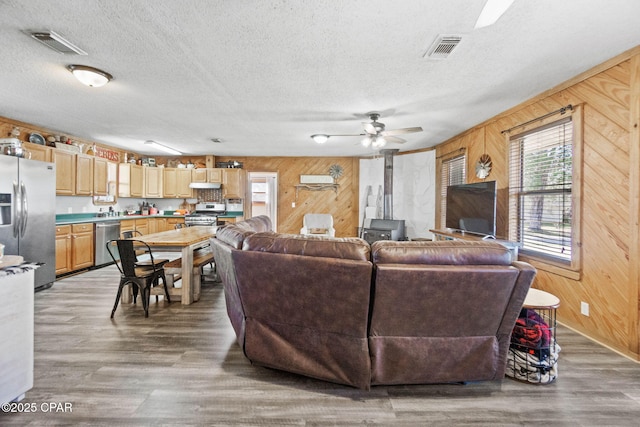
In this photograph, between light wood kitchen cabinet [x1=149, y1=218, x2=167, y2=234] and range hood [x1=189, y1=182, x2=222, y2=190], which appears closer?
light wood kitchen cabinet [x1=149, y1=218, x2=167, y2=234]

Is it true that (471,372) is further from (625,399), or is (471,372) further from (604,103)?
A: (604,103)

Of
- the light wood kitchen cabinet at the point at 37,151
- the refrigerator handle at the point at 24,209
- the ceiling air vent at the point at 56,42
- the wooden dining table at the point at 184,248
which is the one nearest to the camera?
the ceiling air vent at the point at 56,42

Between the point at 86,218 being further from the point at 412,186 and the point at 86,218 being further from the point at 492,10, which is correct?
the point at 492,10

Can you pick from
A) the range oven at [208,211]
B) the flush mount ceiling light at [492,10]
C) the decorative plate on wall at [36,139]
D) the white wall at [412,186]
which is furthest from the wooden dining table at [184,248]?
the white wall at [412,186]

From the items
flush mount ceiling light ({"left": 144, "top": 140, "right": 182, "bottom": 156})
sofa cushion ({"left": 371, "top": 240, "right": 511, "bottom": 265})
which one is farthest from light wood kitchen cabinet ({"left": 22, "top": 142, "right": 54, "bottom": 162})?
sofa cushion ({"left": 371, "top": 240, "right": 511, "bottom": 265})

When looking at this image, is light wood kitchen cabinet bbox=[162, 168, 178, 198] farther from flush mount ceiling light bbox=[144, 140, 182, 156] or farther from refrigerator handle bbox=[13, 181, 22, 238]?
refrigerator handle bbox=[13, 181, 22, 238]

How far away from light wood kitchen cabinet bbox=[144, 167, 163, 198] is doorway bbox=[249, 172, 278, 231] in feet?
6.84

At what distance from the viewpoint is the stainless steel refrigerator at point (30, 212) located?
3.59 meters

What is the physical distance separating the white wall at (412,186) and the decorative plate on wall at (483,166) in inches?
61.5

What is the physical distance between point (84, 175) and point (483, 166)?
6627mm

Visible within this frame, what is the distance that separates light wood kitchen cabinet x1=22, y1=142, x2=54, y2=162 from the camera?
166 inches

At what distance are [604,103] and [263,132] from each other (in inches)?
169

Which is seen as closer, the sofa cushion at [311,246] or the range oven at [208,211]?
the sofa cushion at [311,246]

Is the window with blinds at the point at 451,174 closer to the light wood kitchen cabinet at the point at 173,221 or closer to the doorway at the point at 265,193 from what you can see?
the doorway at the point at 265,193
